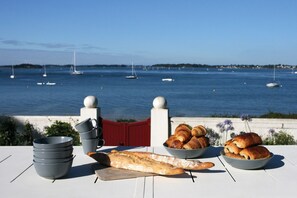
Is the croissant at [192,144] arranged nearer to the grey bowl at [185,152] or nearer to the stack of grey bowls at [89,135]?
the grey bowl at [185,152]

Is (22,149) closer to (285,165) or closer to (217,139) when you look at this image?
(285,165)

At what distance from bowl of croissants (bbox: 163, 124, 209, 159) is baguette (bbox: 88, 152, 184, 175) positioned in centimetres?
41

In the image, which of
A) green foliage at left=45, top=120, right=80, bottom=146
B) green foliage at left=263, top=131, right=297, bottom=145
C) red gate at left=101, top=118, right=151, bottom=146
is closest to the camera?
red gate at left=101, top=118, right=151, bottom=146

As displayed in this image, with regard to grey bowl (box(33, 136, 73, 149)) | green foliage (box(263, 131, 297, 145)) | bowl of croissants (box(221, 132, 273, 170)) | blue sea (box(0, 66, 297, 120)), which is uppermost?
grey bowl (box(33, 136, 73, 149))

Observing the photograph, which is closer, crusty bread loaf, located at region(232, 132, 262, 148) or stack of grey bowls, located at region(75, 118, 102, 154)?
crusty bread loaf, located at region(232, 132, 262, 148)

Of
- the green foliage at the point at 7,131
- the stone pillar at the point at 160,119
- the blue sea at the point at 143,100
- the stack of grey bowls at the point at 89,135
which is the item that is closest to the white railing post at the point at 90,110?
the stone pillar at the point at 160,119

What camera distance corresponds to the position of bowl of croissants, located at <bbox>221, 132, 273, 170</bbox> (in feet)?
10.1

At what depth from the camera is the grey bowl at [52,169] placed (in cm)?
280

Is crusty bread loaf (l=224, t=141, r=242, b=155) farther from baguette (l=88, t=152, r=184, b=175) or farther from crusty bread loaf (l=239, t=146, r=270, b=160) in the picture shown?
baguette (l=88, t=152, r=184, b=175)

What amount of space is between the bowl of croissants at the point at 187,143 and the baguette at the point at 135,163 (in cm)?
41

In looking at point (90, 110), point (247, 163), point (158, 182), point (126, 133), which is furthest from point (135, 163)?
point (126, 133)

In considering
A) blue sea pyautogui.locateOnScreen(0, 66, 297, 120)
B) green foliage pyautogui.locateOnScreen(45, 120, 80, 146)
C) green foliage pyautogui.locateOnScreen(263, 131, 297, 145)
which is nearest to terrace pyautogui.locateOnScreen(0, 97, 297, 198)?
green foliage pyautogui.locateOnScreen(263, 131, 297, 145)

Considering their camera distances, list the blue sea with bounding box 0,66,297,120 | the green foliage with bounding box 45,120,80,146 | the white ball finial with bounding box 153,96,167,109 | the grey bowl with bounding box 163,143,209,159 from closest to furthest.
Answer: the grey bowl with bounding box 163,143,209,159, the white ball finial with bounding box 153,96,167,109, the green foliage with bounding box 45,120,80,146, the blue sea with bounding box 0,66,297,120

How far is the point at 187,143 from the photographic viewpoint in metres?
3.48
